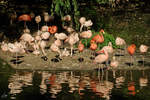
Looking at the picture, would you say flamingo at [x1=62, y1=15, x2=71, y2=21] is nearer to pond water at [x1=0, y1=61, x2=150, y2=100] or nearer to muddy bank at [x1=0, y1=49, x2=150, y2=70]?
muddy bank at [x1=0, y1=49, x2=150, y2=70]

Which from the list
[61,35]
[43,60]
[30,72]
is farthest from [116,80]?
[61,35]

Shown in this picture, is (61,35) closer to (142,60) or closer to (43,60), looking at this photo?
(43,60)

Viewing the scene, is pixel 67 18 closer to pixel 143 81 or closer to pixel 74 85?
pixel 143 81

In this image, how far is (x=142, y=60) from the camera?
19.9 metres

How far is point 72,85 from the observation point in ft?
49.6

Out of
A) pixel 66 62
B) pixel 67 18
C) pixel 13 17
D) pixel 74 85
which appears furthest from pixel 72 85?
pixel 13 17

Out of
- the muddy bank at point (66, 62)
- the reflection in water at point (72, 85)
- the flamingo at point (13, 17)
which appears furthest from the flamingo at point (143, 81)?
the flamingo at point (13, 17)

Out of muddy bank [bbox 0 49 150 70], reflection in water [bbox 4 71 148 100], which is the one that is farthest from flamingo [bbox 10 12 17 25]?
reflection in water [bbox 4 71 148 100]

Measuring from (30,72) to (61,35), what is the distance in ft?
14.4

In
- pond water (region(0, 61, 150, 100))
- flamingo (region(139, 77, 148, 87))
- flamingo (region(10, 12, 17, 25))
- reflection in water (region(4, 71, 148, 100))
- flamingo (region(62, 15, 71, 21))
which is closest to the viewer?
pond water (region(0, 61, 150, 100))

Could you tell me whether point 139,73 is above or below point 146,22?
below

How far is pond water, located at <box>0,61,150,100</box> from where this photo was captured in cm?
1360

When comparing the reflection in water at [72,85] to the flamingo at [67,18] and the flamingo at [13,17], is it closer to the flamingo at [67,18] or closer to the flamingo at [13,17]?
the flamingo at [67,18]

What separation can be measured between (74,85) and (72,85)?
6 cm
